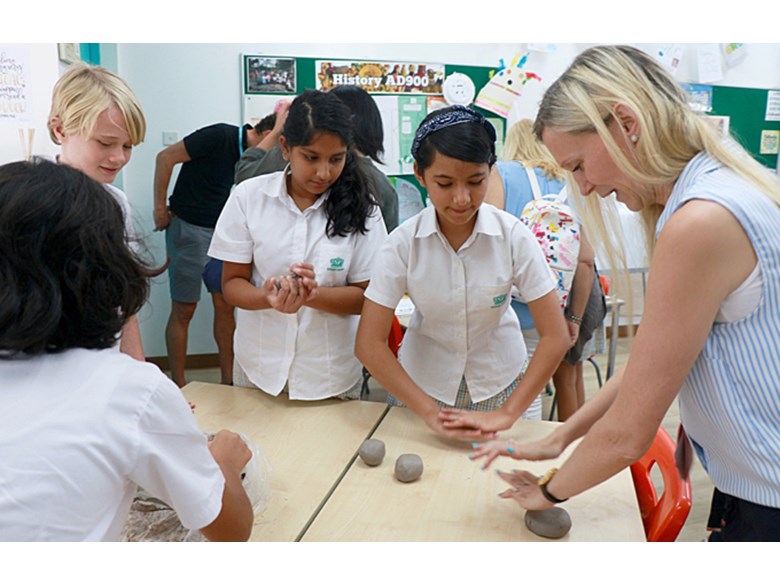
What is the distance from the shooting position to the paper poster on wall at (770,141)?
4.62 metres

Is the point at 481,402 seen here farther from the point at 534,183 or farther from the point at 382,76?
the point at 382,76

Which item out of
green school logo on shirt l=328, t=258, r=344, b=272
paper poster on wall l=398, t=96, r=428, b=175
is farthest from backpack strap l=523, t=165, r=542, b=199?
paper poster on wall l=398, t=96, r=428, b=175

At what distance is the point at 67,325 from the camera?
73cm

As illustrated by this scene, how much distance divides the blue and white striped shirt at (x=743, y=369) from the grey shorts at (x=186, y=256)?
2.87 meters

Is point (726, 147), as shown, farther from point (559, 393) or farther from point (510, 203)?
point (559, 393)

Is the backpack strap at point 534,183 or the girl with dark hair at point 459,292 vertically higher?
the backpack strap at point 534,183

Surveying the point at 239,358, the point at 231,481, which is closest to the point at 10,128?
the point at 239,358

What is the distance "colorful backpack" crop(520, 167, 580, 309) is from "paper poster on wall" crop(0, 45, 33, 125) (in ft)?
5.70

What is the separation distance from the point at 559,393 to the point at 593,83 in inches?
77.4

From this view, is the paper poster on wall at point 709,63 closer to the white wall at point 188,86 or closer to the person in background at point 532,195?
the white wall at point 188,86

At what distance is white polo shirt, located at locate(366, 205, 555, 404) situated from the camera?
145 cm

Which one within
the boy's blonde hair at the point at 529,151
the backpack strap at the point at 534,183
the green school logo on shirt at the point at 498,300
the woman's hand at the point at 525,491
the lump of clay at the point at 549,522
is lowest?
the lump of clay at the point at 549,522

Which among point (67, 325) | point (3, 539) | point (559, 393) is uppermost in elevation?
point (67, 325)

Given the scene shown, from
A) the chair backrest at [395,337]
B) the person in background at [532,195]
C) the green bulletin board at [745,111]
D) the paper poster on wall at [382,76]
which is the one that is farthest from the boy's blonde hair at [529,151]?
the green bulletin board at [745,111]
